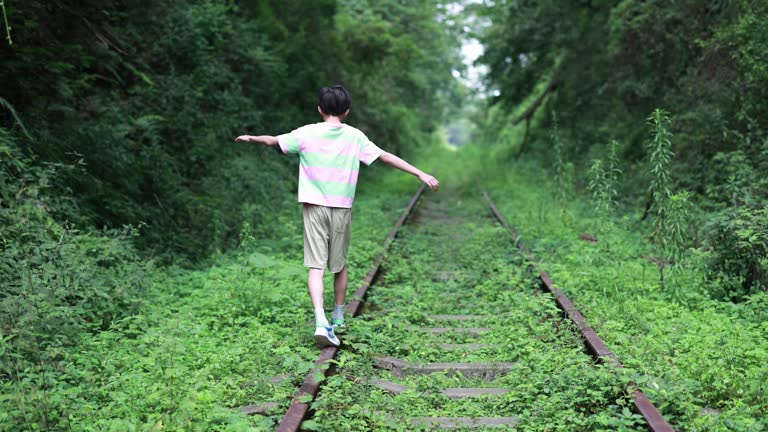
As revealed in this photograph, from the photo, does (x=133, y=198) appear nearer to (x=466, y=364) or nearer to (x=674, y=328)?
(x=466, y=364)

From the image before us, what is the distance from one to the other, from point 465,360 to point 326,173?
1.82 metres

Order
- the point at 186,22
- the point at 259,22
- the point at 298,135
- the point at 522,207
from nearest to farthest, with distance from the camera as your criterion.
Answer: the point at 298,135, the point at 186,22, the point at 522,207, the point at 259,22

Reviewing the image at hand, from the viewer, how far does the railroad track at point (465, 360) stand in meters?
3.94

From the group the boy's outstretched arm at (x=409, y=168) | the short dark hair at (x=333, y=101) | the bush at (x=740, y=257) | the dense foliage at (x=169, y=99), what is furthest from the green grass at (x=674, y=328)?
the dense foliage at (x=169, y=99)

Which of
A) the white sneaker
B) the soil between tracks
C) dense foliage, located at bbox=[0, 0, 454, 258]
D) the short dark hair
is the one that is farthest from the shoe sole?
dense foliage, located at bbox=[0, 0, 454, 258]

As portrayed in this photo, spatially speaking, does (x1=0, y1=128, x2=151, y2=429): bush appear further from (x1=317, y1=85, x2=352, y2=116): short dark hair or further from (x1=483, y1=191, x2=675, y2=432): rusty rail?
(x1=483, y1=191, x2=675, y2=432): rusty rail

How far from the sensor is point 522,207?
13836 mm

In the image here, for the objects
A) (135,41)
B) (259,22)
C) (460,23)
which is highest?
(460,23)

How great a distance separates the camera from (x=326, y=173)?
Result: 5.09 metres

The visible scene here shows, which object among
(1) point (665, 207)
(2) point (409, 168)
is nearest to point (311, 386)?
(2) point (409, 168)

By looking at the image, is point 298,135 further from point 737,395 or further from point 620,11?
point 620,11

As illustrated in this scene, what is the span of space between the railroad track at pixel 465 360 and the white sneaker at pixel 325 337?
7 cm

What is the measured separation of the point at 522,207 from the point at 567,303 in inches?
315

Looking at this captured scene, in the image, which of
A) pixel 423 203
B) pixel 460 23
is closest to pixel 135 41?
pixel 423 203
